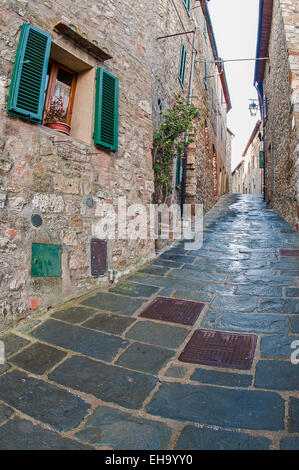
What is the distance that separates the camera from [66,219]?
3.07m

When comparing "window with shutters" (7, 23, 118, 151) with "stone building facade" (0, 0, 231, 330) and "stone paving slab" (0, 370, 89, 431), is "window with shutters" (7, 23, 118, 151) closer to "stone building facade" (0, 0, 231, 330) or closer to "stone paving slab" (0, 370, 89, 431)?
"stone building facade" (0, 0, 231, 330)

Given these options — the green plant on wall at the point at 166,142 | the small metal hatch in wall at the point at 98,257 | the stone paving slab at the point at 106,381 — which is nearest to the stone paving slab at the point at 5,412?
the stone paving slab at the point at 106,381

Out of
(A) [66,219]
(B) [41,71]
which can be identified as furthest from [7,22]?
(A) [66,219]

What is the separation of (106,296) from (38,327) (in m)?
0.87

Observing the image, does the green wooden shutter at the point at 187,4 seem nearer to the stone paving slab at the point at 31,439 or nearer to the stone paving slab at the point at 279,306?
the stone paving slab at the point at 279,306

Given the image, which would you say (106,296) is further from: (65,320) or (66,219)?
(66,219)

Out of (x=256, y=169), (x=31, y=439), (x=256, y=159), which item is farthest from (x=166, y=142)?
(x=256, y=169)

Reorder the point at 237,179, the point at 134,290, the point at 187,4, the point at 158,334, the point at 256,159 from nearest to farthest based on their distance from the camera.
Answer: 1. the point at 158,334
2. the point at 134,290
3. the point at 187,4
4. the point at 256,159
5. the point at 237,179

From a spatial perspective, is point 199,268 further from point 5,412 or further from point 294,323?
point 5,412

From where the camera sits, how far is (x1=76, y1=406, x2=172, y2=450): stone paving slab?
54.0 inches

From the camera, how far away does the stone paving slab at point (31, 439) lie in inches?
53.9

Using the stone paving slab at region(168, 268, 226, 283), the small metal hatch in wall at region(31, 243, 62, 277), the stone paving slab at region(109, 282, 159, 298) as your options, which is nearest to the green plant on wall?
the stone paving slab at region(168, 268, 226, 283)

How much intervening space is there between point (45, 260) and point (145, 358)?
4.63 feet

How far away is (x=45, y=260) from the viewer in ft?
9.15
